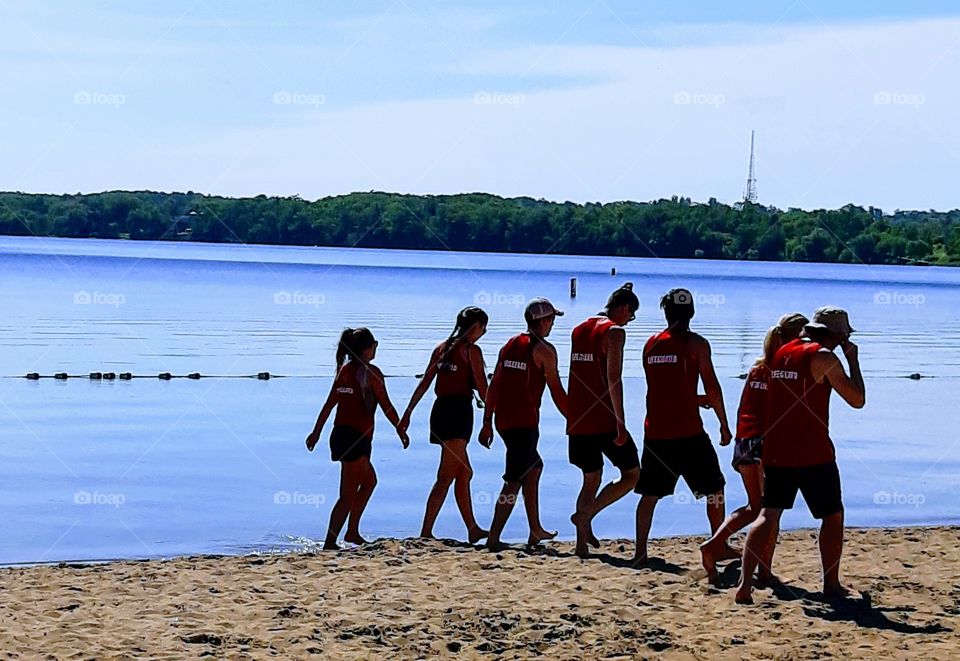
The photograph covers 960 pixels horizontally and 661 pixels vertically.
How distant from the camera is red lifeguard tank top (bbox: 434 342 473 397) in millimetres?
10867

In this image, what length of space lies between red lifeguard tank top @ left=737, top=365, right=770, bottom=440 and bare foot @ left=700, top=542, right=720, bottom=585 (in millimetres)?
728

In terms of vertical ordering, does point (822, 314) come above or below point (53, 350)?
above

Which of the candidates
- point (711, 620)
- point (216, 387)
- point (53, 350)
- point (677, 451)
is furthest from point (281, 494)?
point (53, 350)

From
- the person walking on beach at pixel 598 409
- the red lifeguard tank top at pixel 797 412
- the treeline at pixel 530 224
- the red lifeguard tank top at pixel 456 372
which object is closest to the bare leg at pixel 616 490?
the person walking on beach at pixel 598 409

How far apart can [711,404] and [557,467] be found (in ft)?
19.9

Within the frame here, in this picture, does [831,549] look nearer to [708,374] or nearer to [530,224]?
[708,374]

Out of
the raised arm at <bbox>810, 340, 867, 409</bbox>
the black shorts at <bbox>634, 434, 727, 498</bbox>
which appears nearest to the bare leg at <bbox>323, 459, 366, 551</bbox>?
the black shorts at <bbox>634, 434, 727, 498</bbox>

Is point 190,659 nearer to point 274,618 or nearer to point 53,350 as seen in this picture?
point 274,618

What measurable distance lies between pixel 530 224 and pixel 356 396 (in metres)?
130

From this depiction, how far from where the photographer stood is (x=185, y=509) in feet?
42.0

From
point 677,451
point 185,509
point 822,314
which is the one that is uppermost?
point 822,314

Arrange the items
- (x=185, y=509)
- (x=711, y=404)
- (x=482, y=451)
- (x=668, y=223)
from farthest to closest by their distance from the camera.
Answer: (x=668, y=223), (x=482, y=451), (x=185, y=509), (x=711, y=404)

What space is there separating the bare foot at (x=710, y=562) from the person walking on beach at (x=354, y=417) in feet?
8.58

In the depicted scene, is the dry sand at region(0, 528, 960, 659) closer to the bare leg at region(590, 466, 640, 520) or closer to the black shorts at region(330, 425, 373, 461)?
the bare leg at region(590, 466, 640, 520)
